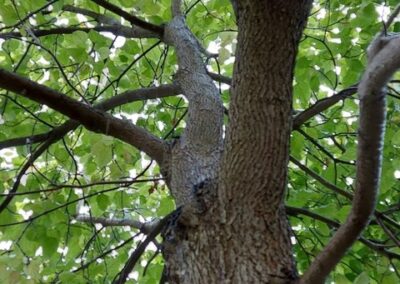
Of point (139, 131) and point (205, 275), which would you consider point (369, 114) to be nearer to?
point (205, 275)

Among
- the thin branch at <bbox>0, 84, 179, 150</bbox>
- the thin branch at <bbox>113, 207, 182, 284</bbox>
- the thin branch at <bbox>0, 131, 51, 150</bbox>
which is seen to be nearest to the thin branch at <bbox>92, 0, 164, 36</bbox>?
the thin branch at <bbox>0, 84, 179, 150</bbox>

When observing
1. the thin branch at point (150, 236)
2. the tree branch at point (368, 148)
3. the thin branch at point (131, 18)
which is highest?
the thin branch at point (131, 18)

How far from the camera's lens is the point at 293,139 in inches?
103

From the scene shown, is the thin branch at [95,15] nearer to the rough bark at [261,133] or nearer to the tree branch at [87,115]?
the tree branch at [87,115]

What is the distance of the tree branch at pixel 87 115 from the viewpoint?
152 centimetres

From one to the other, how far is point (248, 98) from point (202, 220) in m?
0.33

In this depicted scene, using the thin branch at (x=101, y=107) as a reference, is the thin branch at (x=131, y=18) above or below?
above

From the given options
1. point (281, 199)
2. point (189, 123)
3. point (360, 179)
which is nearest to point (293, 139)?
point (189, 123)

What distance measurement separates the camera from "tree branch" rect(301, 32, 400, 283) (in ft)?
2.83

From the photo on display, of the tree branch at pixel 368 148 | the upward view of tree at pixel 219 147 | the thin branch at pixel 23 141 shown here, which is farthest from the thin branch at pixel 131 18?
the tree branch at pixel 368 148

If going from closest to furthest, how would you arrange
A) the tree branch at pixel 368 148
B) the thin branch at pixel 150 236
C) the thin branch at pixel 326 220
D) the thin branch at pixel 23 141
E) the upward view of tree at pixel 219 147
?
the tree branch at pixel 368 148 → the upward view of tree at pixel 219 147 → the thin branch at pixel 150 236 → the thin branch at pixel 326 220 → the thin branch at pixel 23 141

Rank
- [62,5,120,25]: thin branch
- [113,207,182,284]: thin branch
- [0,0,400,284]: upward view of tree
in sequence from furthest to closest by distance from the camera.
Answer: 1. [62,5,120,25]: thin branch
2. [113,207,182,284]: thin branch
3. [0,0,400,284]: upward view of tree

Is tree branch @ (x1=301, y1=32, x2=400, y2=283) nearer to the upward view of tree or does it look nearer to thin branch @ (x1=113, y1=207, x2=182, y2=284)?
the upward view of tree

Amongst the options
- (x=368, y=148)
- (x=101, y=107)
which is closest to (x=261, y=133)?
(x=368, y=148)
